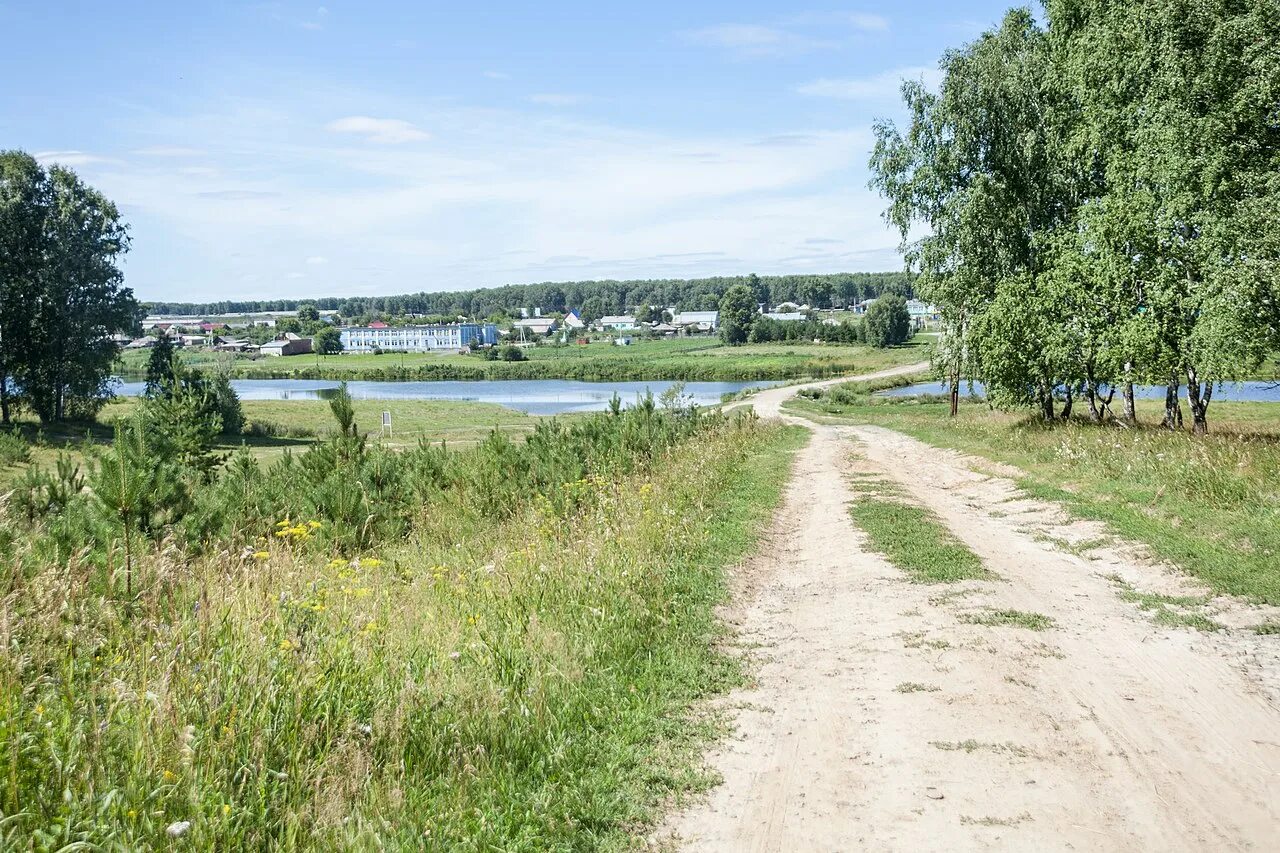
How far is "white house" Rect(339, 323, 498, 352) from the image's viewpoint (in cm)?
19362

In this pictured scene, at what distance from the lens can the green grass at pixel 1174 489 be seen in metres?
9.49

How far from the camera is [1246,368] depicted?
19234 mm

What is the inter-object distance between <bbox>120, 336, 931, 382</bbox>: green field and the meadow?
79.6 meters

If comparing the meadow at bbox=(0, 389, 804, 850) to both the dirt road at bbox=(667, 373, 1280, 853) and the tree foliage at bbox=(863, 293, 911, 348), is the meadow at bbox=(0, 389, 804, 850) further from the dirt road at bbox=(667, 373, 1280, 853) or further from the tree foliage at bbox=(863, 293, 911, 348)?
the tree foliage at bbox=(863, 293, 911, 348)

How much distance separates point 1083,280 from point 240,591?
2223 centimetres

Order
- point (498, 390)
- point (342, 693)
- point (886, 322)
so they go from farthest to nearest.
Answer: point (886, 322) < point (498, 390) < point (342, 693)

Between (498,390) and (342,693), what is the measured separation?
10068 centimetres

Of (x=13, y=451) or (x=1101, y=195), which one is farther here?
(x=13, y=451)

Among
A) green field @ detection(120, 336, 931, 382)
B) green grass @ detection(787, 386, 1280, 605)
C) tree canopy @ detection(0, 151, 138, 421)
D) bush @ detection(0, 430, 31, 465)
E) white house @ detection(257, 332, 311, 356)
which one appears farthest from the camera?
white house @ detection(257, 332, 311, 356)

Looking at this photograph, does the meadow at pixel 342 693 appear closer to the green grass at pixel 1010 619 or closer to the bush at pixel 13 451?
the green grass at pixel 1010 619

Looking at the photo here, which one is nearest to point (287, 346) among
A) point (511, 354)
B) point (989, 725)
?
point (511, 354)

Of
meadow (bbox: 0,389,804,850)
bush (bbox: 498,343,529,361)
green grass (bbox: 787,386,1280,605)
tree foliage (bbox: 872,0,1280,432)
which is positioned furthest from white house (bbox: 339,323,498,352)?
meadow (bbox: 0,389,804,850)

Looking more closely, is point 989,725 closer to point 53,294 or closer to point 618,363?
point 53,294

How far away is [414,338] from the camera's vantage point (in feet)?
640
